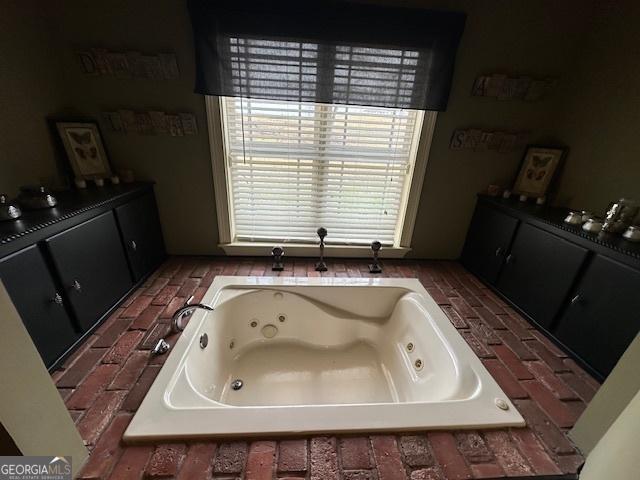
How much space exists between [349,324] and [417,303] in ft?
1.56

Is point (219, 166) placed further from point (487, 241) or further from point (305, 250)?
point (487, 241)

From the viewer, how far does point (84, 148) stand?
1.48m

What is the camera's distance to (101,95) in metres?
1.48

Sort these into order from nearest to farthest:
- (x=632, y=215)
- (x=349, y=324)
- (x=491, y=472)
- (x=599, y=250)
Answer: (x=491, y=472) → (x=599, y=250) → (x=632, y=215) → (x=349, y=324)

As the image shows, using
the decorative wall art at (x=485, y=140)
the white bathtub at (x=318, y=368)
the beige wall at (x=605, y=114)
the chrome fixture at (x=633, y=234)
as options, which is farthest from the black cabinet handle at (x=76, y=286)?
the beige wall at (x=605, y=114)

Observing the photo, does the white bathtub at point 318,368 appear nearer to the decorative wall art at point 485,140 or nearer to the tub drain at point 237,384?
the tub drain at point 237,384

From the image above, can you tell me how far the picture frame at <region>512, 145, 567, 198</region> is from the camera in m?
1.65

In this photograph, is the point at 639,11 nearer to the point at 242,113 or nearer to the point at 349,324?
the point at 242,113

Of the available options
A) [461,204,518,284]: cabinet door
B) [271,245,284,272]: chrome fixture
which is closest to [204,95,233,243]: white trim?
[271,245,284,272]: chrome fixture

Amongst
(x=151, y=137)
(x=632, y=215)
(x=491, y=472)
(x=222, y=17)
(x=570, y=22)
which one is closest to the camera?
(x=491, y=472)

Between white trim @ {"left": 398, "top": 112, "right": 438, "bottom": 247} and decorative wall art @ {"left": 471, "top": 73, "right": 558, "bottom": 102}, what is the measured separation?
0.30 m

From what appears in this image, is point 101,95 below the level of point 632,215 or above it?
above

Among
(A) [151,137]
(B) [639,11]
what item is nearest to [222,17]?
(A) [151,137]

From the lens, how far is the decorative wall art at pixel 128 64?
1389mm
